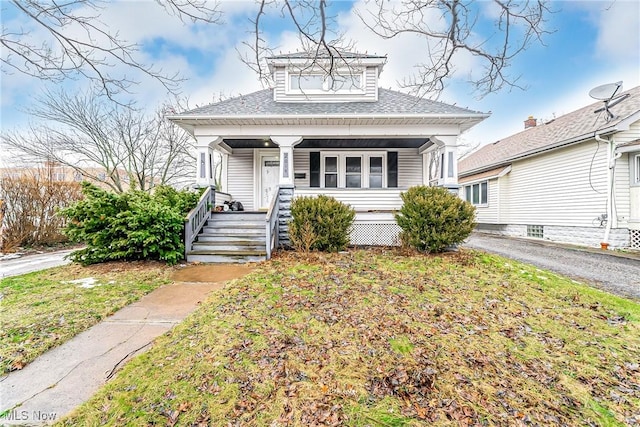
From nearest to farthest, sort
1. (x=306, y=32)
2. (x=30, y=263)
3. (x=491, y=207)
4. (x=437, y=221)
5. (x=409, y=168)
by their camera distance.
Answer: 1. (x=306, y=32)
2. (x=30, y=263)
3. (x=437, y=221)
4. (x=409, y=168)
5. (x=491, y=207)

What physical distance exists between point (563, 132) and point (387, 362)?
14.2 metres

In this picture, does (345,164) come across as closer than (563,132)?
Yes

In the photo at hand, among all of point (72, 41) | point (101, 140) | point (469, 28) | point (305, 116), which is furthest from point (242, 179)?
point (101, 140)

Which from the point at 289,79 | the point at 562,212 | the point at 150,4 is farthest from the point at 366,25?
the point at 562,212

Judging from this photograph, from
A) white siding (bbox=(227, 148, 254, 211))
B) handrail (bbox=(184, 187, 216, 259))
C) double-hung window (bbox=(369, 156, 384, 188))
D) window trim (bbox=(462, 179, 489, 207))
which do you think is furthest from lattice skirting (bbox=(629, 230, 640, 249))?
handrail (bbox=(184, 187, 216, 259))

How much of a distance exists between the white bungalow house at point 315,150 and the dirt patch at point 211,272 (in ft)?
1.76

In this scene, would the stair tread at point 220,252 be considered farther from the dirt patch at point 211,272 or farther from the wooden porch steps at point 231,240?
the dirt patch at point 211,272

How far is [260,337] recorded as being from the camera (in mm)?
3021

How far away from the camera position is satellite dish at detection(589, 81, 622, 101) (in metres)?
9.52

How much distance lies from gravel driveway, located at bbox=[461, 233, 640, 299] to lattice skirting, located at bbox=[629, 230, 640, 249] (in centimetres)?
102

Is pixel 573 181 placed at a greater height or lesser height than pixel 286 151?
lesser

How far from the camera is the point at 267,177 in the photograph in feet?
36.4

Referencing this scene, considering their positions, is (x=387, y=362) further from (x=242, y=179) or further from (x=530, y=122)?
(x=530, y=122)

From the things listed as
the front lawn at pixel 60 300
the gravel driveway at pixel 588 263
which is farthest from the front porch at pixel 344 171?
the front lawn at pixel 60 300
